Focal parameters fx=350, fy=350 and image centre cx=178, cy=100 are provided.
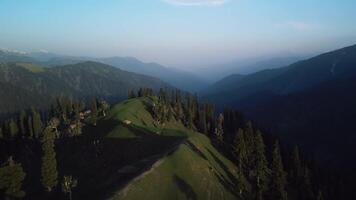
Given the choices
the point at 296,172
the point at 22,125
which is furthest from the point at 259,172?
the point at 22,125

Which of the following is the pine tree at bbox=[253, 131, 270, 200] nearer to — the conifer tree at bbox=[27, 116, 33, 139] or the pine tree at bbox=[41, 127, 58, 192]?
the pine tree at bbox=[41, 127, 58, 192]

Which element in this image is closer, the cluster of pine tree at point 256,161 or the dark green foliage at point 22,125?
the cluster of pine tree at point 256,161

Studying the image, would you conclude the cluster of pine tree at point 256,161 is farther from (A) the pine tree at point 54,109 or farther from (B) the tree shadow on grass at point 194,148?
(A) the pine tree at point 54,109

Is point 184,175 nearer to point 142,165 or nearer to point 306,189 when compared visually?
point 142,165

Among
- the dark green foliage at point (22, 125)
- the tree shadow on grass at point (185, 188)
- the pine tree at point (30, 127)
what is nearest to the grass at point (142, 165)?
the tree shadow on grass at point (185, 188)

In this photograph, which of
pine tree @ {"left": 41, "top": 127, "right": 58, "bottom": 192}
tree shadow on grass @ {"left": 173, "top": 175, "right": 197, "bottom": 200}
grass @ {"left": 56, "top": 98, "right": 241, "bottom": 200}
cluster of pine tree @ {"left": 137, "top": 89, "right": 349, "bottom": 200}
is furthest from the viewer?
cluster of pine tree @ {"left": 137, "top": 89, "right": 349, "bottom": 200}

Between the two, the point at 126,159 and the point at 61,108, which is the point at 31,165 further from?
the point at 61,108

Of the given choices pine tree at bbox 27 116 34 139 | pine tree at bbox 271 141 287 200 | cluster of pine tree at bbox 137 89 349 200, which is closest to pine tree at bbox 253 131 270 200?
cluster of pine tree at bbox 137 89 349 200
